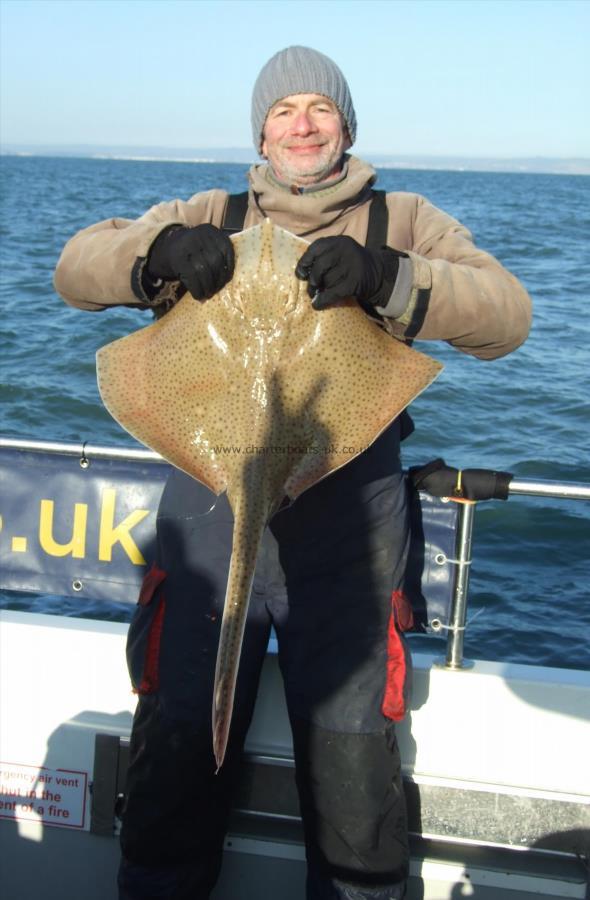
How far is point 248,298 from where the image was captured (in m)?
2.54

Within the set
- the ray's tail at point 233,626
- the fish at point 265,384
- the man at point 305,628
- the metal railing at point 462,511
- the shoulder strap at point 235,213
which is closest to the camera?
the ray's tail at point 233,626

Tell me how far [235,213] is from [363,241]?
17.7 inches

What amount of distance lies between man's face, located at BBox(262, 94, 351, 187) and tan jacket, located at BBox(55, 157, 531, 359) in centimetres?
6

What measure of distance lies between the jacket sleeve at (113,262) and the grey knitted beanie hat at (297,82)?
456 millimetres

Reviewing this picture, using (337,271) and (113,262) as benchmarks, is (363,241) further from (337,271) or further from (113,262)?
(113,262)

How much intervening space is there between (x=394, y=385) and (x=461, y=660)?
129 centimetres

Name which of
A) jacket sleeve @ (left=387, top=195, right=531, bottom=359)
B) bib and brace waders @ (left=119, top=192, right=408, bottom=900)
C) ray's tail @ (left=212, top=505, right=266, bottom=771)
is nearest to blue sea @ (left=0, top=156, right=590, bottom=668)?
bib and brace waders @ (left=119, top=192, right=408, bottom=900)

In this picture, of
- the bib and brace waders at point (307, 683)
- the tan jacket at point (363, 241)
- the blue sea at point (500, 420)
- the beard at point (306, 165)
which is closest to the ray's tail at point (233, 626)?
the bib and brace waders at point (307, 683)

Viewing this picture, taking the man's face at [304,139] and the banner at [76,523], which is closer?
the man's face at [304,139]

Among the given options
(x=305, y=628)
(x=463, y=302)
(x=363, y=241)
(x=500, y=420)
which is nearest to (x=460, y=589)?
(x=305, y=628)

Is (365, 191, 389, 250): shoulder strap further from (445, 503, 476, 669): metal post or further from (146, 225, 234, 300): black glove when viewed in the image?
(445, 503, 476, 669): metal post

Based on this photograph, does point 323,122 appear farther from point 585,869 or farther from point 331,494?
point 585,869

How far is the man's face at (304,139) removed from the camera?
3.08 m

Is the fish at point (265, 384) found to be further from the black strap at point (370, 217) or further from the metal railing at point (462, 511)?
the metal railing at point (462, 511)
